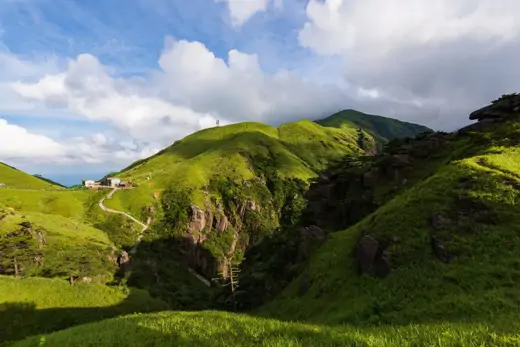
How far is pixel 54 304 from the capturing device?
75625mm

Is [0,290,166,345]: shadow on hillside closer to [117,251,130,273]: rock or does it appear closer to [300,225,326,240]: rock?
[300,225,326,240]: rock

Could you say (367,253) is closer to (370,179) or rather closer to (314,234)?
(314,234)

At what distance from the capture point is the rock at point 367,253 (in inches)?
1475

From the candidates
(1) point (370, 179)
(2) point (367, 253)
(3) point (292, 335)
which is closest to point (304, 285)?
(2) point (367, 253)

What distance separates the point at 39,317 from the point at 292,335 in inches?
2855

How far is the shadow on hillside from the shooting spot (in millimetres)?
63688

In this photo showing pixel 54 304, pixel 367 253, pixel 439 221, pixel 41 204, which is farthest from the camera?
pixel 41 204

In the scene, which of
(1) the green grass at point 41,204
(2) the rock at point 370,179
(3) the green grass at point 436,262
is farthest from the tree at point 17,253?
(2) the rock at point 370,179

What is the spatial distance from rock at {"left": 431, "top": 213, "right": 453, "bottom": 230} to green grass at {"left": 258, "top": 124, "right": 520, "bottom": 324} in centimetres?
47

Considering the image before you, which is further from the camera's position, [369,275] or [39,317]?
[39,317]

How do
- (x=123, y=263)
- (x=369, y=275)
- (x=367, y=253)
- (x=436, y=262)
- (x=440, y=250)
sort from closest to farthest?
(x=436, y=262) → (x=440, y=250) → (x=369, y=275) → (x=367, y=253) → (x=123, y=263)

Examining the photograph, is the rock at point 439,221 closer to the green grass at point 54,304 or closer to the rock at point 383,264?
the rock at point 383,264

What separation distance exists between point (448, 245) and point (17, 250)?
107 m

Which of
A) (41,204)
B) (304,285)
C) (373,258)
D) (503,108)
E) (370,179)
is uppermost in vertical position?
(503,108)
